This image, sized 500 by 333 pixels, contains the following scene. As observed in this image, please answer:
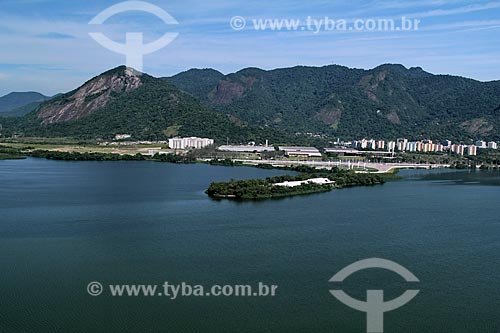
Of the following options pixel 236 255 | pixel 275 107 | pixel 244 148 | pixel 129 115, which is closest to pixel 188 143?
pixel 244 148

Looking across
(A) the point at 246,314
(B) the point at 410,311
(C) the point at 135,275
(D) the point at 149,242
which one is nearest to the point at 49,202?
(D) the point at 149,242

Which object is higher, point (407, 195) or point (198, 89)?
point (198, 89)

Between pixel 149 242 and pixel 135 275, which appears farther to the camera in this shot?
pixel 149 242

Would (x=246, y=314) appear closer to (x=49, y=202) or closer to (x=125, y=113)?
(x=49, y=202)

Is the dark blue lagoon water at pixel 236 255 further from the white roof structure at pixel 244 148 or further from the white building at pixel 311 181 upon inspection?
the white roof structure at pixel 244 148

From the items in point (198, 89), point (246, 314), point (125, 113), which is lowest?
point (246, 314)

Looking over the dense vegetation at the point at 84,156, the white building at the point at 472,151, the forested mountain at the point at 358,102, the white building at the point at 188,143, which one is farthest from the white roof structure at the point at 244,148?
the forested mountain at the point at 358,102
